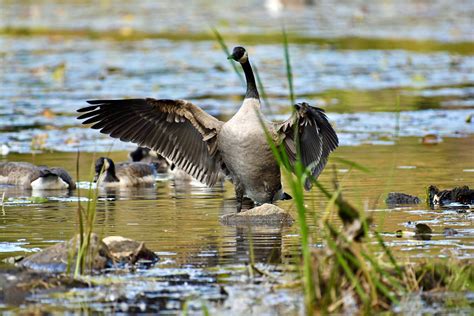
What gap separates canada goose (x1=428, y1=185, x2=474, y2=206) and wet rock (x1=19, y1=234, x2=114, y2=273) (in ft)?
13.6

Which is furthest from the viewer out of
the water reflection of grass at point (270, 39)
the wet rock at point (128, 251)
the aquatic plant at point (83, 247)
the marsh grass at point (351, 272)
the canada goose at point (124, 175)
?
the water reflection of grass at point (270, 39)

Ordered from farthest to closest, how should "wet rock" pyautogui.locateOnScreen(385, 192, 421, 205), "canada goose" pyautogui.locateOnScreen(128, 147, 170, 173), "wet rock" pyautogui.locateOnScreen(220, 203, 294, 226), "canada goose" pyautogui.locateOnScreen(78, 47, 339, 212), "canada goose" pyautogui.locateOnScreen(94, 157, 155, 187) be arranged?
"canada goose" pyautogui.locateOnScreen(128, 147, 170, 173), "canada goose" pyautogui.locateOnScreen(94, 157, 155, 187), "wet rock" pyautogui.locateOnScreen(385, 192, 421, 205), "canada goose" pyautogui.locateOnScreen(78, 47, 339, 212), "wet rock" pyautogui.locateOnScreen(220, 203, 294, 226)

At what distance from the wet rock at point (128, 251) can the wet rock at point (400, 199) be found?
3.55 metres

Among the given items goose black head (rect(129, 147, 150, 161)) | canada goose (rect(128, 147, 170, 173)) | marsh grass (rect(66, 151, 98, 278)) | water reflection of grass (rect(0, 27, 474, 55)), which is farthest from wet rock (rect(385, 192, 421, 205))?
water reflection of grass (rect(0, 27, 474, 55))

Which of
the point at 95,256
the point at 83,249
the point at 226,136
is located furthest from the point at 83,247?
the point at 226,136

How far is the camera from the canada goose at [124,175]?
1445 cm

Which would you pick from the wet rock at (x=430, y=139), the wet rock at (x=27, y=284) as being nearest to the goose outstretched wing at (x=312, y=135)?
the wet rock at (x=27, y=284)

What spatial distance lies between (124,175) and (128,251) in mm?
6187

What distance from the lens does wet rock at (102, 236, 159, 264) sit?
336 inches

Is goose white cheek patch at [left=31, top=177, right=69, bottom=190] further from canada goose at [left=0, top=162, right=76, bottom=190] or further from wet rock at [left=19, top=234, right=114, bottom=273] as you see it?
wet rock at [left=19, top=234, right=114, bottom=273]

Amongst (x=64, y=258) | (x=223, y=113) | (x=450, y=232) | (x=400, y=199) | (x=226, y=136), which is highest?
(x=223, y=113)

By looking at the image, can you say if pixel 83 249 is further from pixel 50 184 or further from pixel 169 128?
pixel 50 184

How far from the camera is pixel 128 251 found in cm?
864

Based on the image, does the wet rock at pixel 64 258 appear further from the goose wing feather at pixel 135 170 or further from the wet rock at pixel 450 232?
the goose wing feather at pixel 135 170
